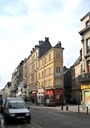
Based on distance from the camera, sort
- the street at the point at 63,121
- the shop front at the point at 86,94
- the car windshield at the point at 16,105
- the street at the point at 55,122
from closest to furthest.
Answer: the street at the point at 55,122 → the street at the point at 63,121 → the car windshield at the point at 16,105 → the shop front at the point at 86,94

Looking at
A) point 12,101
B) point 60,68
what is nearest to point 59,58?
point 60,68

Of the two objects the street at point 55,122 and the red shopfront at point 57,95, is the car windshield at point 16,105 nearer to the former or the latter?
the street at point 55,122

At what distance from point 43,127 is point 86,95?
3030cm

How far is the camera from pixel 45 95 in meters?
83.0

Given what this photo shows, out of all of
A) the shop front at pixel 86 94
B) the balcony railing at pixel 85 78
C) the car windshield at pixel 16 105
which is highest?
the balcony railing at pixel 85 78

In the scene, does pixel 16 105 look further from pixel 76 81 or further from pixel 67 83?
pixel 67 83

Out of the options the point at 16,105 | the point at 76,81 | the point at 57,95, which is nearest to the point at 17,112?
the point at 16,105

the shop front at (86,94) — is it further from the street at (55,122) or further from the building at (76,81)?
the building at (76,81)

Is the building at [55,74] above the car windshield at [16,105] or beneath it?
above

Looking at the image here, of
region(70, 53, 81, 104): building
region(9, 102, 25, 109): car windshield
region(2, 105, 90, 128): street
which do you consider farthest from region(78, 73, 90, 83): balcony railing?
region(70, 53, 81, 104): building

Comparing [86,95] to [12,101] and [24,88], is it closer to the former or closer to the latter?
[12,101]

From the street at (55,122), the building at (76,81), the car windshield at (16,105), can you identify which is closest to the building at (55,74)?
the building at (76,81)

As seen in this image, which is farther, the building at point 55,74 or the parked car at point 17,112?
the building at point 55,74

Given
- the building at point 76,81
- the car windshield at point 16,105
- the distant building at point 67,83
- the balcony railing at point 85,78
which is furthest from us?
the distant building at point 67,83
